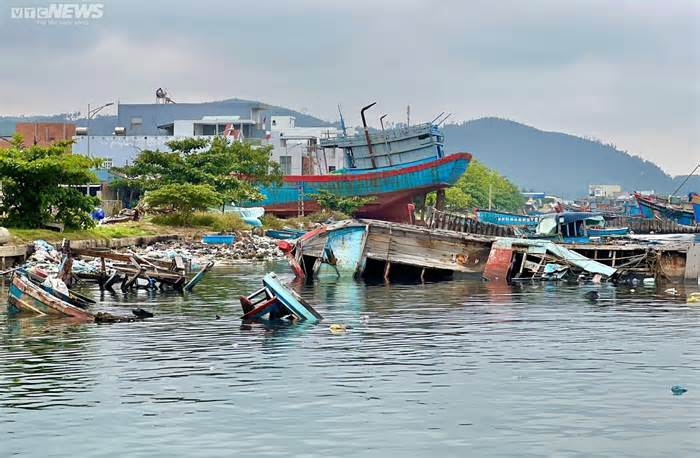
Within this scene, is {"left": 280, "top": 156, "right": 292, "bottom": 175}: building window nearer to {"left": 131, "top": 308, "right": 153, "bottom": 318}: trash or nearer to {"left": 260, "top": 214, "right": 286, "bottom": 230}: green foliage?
{"left": 260, "top": 214, "right": 286, "bottom": 230}: green foliage

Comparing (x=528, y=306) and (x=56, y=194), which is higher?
(x=56, y=194)

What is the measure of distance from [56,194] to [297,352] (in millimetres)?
29298

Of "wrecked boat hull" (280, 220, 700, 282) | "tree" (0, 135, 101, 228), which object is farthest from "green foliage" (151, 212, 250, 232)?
"wrecked boat hull" (280, 220, 700, 282)

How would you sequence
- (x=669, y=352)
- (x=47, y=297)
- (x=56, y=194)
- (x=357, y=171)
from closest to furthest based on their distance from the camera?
(x=669, y=352) < (x=47, y=297) < (x=56, y=194) < (x=357, y=171)

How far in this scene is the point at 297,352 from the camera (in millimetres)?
25500

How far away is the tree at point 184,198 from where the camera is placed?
236 feet

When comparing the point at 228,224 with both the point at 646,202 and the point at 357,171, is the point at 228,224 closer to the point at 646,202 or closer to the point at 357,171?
the point at 357,171

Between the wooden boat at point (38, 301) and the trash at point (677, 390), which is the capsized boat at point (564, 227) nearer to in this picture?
the wooden boat at point (38, 301)

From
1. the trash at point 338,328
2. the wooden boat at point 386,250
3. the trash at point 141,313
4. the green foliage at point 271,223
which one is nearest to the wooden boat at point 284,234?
the green foliage at point 271,223

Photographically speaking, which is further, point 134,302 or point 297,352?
point 134,302

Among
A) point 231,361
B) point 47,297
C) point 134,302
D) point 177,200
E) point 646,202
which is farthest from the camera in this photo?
point 646,202

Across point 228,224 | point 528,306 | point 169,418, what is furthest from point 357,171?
point 169,418

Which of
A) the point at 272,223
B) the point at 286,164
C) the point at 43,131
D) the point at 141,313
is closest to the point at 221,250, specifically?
the point at 272,223

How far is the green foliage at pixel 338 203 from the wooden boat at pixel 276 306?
7010cm
